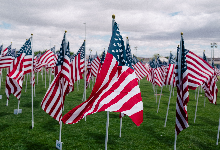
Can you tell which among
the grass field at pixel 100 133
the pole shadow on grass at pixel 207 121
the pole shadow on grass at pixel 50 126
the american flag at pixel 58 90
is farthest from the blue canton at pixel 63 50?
the pole shadow on grass at pixel 207 121

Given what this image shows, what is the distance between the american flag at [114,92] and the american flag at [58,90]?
289 centimetres

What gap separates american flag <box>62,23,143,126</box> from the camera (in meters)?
4.94

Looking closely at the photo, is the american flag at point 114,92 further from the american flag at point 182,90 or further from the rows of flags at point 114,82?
the american flag at point 182,90

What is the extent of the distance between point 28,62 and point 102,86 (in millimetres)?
6409

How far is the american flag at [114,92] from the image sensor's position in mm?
4938

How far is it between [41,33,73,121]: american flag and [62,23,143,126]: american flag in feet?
9.47

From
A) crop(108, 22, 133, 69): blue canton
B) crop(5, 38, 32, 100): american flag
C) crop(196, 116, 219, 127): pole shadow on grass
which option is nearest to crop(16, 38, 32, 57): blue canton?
crop(5, 38, 32, 100): american flag

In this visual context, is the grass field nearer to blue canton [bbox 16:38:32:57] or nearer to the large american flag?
the large american flag

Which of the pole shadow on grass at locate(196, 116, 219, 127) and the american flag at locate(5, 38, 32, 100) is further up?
the american flag at locate(5, 38, 32, 100)

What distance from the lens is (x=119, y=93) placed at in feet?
17.3

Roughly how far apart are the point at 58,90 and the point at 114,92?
133 inches

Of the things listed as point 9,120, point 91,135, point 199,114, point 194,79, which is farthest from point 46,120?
point 199,114

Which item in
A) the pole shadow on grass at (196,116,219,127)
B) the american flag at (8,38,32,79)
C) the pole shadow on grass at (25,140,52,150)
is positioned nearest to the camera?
the pole shadow on grass at (25,140,52,150)

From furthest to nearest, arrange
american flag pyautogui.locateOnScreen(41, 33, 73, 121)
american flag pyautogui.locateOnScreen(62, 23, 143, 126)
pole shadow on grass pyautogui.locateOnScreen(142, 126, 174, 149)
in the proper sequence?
1. pole shadow on grass pyautogui.locateOnScreen(142, 126, 174, 149)
2. american flag pyautogui.locateOnScreen(41, 33, 73, 121)
3. american flag pyautogui.locateOnScreen(62, 23, 143, 126)
